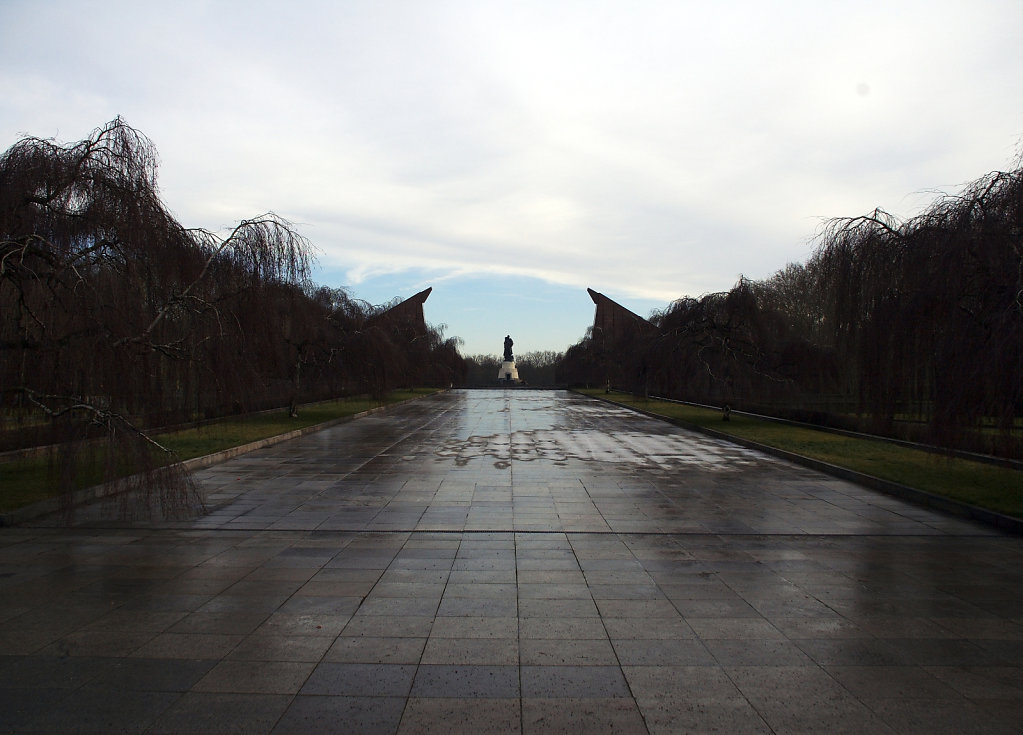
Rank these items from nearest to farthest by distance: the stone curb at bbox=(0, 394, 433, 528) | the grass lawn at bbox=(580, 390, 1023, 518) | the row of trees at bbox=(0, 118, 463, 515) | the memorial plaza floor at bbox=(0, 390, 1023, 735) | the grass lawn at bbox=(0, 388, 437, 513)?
the memorial plaza floor at bbox=(0, 390, 1023, 735) → the row of trees at bbox=(0, 118, 463, 515) → the stone curb at bbox=(0, 394, 433, 528) → the grass lawn at bbox=(0, 388, 437, 513) → the grass lawn at bbox=(580, 390, 1023, 518)

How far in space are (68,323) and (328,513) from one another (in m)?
3.75

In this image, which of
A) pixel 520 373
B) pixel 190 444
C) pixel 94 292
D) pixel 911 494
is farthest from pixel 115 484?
pixel 520 373

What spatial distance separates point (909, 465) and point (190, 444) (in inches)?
585

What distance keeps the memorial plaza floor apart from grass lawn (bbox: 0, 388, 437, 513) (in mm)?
909

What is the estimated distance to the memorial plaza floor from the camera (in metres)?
3.63

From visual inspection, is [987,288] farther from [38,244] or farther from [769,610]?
[38,244]

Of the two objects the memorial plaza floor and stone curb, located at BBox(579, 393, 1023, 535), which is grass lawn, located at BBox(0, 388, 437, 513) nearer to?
the memorial plaza floor

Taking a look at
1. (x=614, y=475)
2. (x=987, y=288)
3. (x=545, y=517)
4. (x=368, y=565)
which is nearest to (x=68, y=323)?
(x=368, y=565)

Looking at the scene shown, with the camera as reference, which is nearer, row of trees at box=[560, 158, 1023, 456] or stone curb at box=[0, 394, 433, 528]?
stone curb at box=[0, 394, 433, 528]

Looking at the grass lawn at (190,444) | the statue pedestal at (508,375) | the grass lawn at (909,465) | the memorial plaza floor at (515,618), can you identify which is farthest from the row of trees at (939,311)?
the statue pedestal at (508,375)

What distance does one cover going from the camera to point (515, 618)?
197 inches

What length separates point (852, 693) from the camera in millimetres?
3859

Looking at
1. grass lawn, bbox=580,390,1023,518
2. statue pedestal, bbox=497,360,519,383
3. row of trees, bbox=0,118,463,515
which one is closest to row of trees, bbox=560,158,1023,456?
grass lawn, bbox=580,390,1023,518

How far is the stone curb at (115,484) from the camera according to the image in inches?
310
